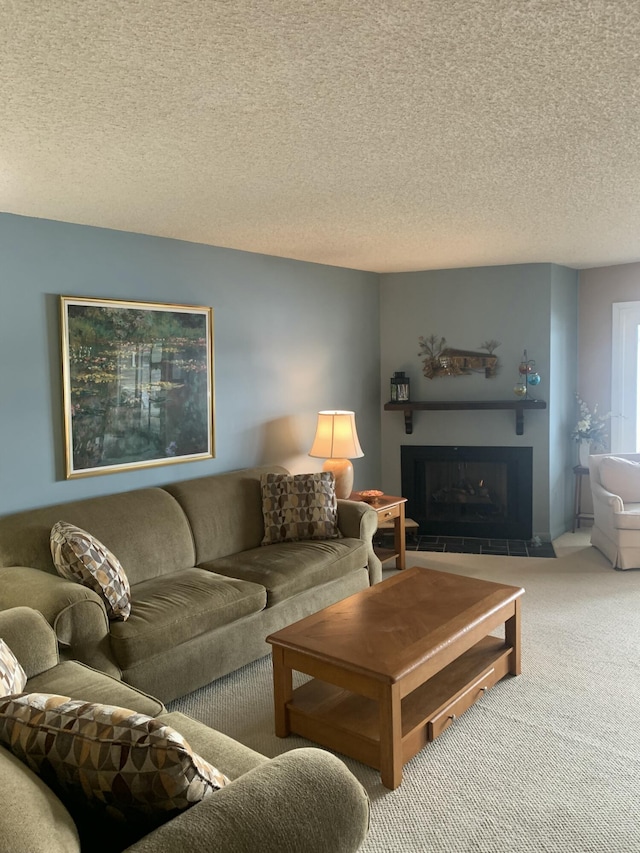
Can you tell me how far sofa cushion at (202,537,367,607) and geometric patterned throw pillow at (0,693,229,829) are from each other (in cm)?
210

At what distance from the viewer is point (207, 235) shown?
4.16 m

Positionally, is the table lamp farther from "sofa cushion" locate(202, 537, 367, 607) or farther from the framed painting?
the framed painting

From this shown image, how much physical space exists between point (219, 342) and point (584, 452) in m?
3.47

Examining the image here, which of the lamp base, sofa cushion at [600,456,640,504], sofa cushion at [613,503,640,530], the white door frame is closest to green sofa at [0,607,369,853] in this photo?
the lamp base

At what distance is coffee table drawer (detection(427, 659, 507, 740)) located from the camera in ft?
8.87

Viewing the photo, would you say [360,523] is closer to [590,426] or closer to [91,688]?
[91,688]

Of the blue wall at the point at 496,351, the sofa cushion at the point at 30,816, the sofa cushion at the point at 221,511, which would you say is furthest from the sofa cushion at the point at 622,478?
the sofa cushion at the point at 30,816

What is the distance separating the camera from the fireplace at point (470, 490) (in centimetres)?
580

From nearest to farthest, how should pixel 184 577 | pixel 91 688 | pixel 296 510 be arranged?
pixel 91 688
pixel 184 577
pixel 296 510

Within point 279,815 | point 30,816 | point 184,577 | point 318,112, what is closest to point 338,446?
point 184,577

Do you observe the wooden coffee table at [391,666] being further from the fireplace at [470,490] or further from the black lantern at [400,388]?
the black lantern at [400,388]

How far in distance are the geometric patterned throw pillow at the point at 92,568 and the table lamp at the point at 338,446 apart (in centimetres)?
207

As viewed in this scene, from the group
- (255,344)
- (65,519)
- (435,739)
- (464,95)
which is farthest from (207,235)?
(435,739)

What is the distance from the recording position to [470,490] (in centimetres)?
598
